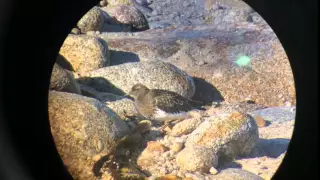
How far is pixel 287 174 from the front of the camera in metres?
2.12

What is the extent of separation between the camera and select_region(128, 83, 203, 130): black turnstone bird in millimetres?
2945

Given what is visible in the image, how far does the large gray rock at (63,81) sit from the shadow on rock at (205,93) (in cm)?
69

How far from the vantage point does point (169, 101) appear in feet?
10.4

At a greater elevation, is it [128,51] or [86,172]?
[128,51]

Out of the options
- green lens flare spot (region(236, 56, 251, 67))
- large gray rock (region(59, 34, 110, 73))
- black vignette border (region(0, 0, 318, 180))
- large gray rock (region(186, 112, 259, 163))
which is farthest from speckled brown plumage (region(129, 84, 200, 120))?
black vignette border (region(0, 0, 318, 180))

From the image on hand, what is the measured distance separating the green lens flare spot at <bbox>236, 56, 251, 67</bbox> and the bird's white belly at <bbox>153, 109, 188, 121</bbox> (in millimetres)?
449

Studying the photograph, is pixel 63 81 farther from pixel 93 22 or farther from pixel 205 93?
pixel 93 22

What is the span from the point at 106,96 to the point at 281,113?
1.01 metres

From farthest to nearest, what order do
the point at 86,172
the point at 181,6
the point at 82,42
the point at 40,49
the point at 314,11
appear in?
the point at 82,42
the point at 181,6
the point at 86,172
the point at 40,49
the point at 314,11

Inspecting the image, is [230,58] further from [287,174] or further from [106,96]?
[287,174]

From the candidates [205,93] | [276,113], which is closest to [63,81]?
[205,93]

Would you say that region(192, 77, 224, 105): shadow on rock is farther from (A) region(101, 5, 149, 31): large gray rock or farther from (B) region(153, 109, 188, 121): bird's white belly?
(A) region(101, 5, 149, 31): large gray rock

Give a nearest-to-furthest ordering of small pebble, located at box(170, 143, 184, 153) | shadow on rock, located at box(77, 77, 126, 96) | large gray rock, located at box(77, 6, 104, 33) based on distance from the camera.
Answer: small pebble, located at box(170, 143, 184, 153) < shadow on rock, located at box(77, 77, 126, 96) < large gray rock, located at box(77, 6, 104, 33)

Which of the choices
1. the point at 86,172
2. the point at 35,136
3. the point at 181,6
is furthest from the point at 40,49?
the point at 181,6
